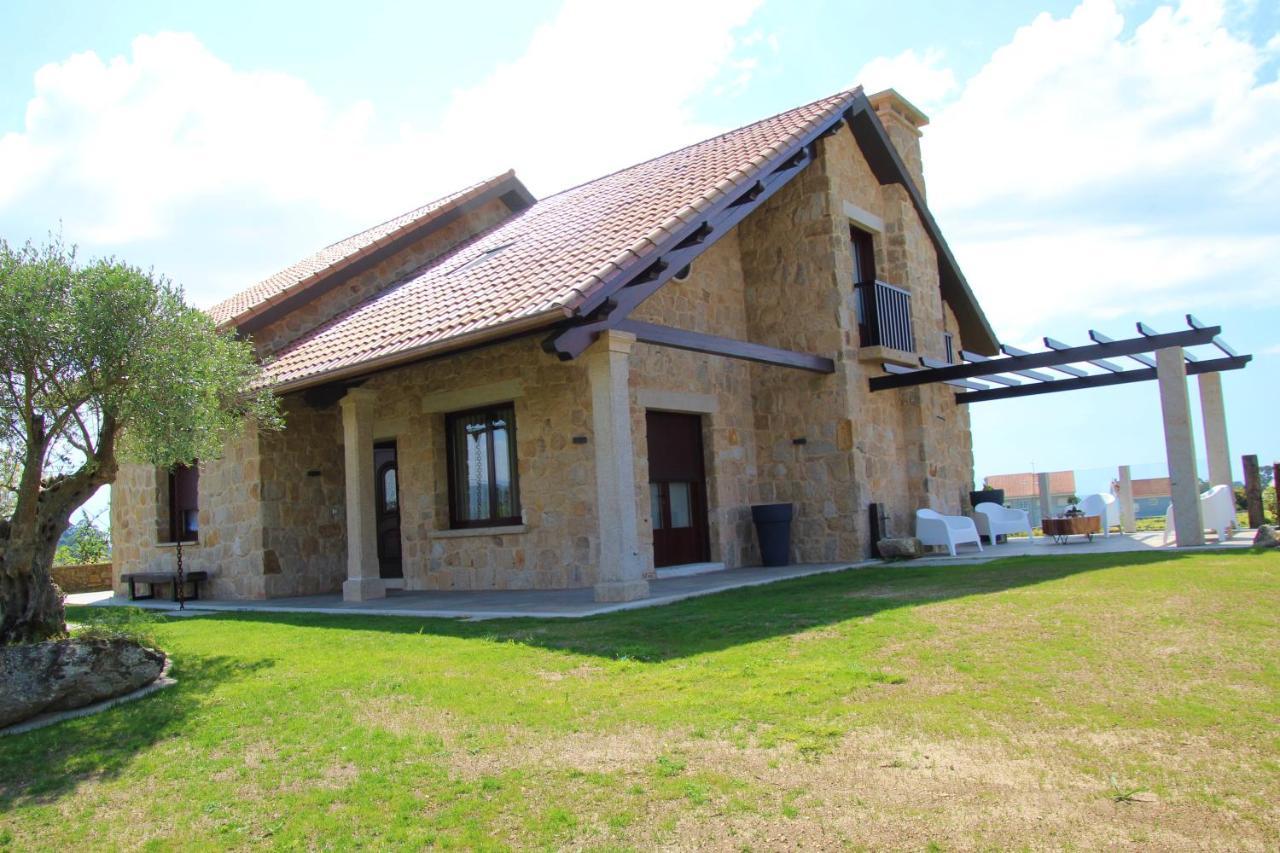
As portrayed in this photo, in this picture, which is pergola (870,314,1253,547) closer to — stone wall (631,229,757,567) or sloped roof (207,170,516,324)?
stone wall (631,229,757,567)

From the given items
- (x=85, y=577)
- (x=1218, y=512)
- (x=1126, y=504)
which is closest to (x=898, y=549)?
(x=1218, y=512)

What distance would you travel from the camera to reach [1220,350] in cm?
1280

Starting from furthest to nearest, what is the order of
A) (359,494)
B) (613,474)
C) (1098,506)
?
(1098,506) < (359,494) < (613,474)

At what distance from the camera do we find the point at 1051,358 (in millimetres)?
11945

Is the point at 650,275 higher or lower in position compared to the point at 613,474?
higher

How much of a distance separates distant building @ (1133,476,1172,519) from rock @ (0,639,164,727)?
21113mm

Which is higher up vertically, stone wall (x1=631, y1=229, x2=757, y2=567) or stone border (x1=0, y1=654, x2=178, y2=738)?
stone wall (x1=631, y1=229, x2=757, y2=567)

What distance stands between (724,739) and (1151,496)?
73.4 ft

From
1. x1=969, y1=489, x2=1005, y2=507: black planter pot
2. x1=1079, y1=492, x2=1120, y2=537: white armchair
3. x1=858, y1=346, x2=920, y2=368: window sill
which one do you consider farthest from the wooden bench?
x1=1079, y1=492, x2=1120, y2=537: white armchair

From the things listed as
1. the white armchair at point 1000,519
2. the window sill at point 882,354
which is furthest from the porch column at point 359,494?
the white armchair at point 1000,519

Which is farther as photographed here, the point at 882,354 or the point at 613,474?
the point at 882,354

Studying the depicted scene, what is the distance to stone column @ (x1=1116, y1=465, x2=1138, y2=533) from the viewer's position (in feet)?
53.4

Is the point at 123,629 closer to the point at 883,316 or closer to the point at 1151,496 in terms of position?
the point at 883,316

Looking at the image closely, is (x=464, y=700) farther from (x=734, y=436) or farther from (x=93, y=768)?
(x=734, y=436)
